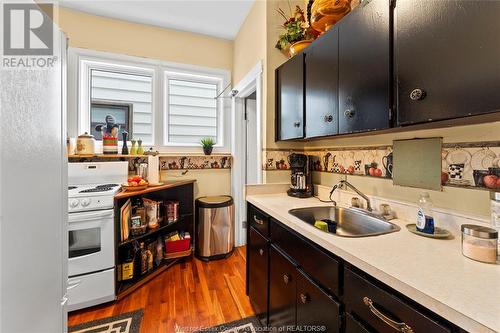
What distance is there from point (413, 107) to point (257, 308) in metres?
1.61

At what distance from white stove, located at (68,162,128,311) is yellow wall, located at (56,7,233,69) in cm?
176

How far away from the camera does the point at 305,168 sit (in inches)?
71.8

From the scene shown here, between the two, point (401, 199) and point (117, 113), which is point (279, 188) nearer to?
point (401, 199)

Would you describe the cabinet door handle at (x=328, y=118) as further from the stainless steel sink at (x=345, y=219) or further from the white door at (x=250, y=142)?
the white door at (x=250, y=142)

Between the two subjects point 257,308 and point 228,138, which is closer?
point 257,308

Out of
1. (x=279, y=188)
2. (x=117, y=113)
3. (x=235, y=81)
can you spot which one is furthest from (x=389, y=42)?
(x=117, y=113)

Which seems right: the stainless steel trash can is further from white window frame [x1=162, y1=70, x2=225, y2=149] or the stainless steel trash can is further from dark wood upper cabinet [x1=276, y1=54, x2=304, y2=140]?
dark wood upper cabinet [x1=276, y1=54, x2=304, y2=140]

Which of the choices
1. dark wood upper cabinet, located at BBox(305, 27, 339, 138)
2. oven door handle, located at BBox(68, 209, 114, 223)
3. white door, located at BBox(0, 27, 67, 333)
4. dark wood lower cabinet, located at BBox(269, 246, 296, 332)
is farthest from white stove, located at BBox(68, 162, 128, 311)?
dark wood upper cabinet, located at BBox(305, 27, 339, 138)

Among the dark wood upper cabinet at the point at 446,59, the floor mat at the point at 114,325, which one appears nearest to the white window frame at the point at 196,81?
the floor mat at the point at 114,325

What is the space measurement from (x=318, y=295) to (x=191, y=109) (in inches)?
103

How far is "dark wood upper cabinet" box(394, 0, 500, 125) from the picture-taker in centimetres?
64

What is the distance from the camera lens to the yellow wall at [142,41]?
2339 mm

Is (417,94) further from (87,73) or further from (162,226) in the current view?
(87,73)

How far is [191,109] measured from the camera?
2.89 m
